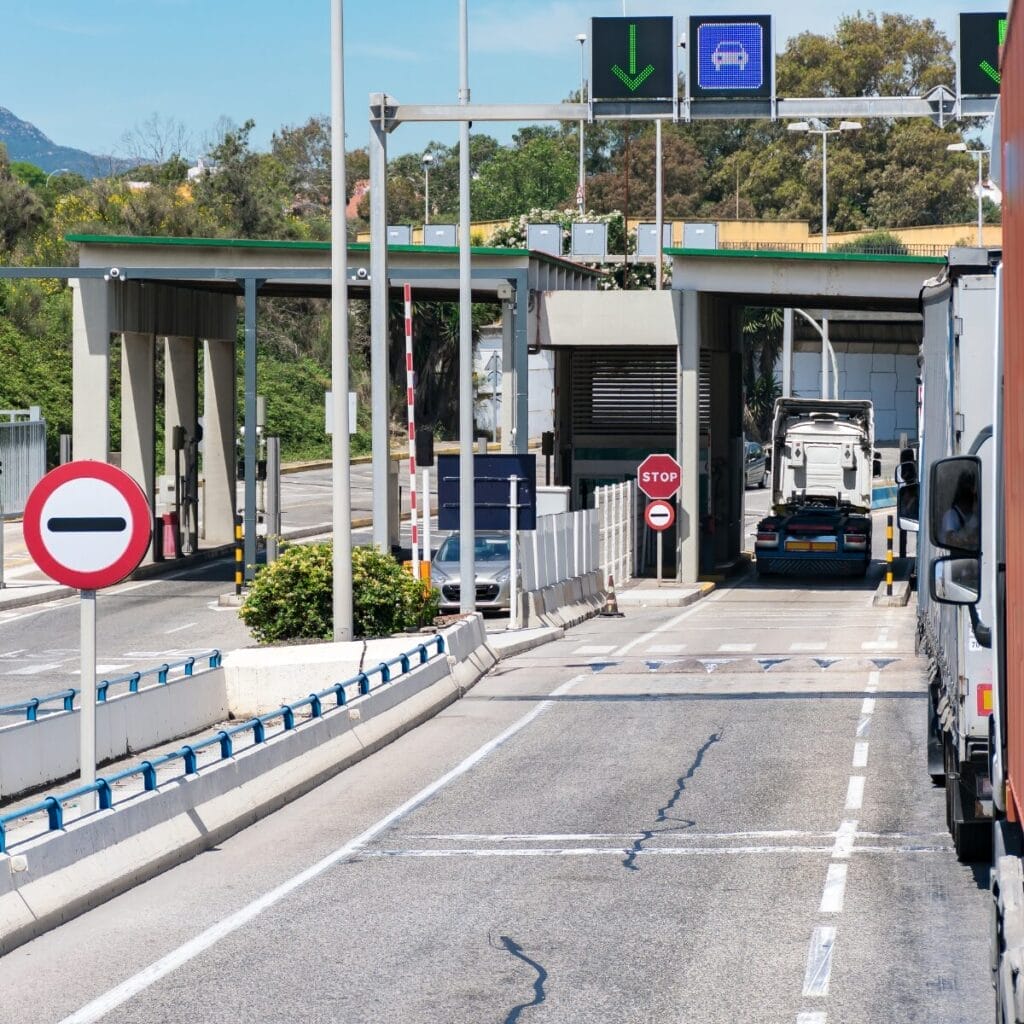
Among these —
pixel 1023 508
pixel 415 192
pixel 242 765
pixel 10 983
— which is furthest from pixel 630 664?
pixel 415 192

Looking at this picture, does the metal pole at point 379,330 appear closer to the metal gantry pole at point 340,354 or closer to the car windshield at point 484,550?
the metal gantry pole at point 340,354

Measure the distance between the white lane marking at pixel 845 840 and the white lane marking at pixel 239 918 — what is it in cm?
324

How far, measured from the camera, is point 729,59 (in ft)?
64.7

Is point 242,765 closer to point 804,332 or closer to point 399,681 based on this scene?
point 399,681

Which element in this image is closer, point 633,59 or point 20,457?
point 633,59

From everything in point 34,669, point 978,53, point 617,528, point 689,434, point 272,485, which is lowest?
point 34,669

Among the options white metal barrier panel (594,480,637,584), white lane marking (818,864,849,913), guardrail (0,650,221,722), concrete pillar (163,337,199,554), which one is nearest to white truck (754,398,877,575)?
white metal barrier panel (594,480,637,584)

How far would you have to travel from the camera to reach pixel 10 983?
919cm

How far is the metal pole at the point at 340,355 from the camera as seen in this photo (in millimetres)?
19953

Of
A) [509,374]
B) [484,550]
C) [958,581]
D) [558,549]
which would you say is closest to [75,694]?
[958,581]

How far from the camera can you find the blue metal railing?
10570 millimetres

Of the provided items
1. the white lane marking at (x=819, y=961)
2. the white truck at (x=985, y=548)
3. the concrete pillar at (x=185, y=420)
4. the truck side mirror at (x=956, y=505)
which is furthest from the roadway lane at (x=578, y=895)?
the concrete pillar at (x=185, y=420)

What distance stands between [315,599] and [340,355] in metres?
3.25

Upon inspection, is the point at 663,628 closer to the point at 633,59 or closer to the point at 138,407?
the point at 633,59
